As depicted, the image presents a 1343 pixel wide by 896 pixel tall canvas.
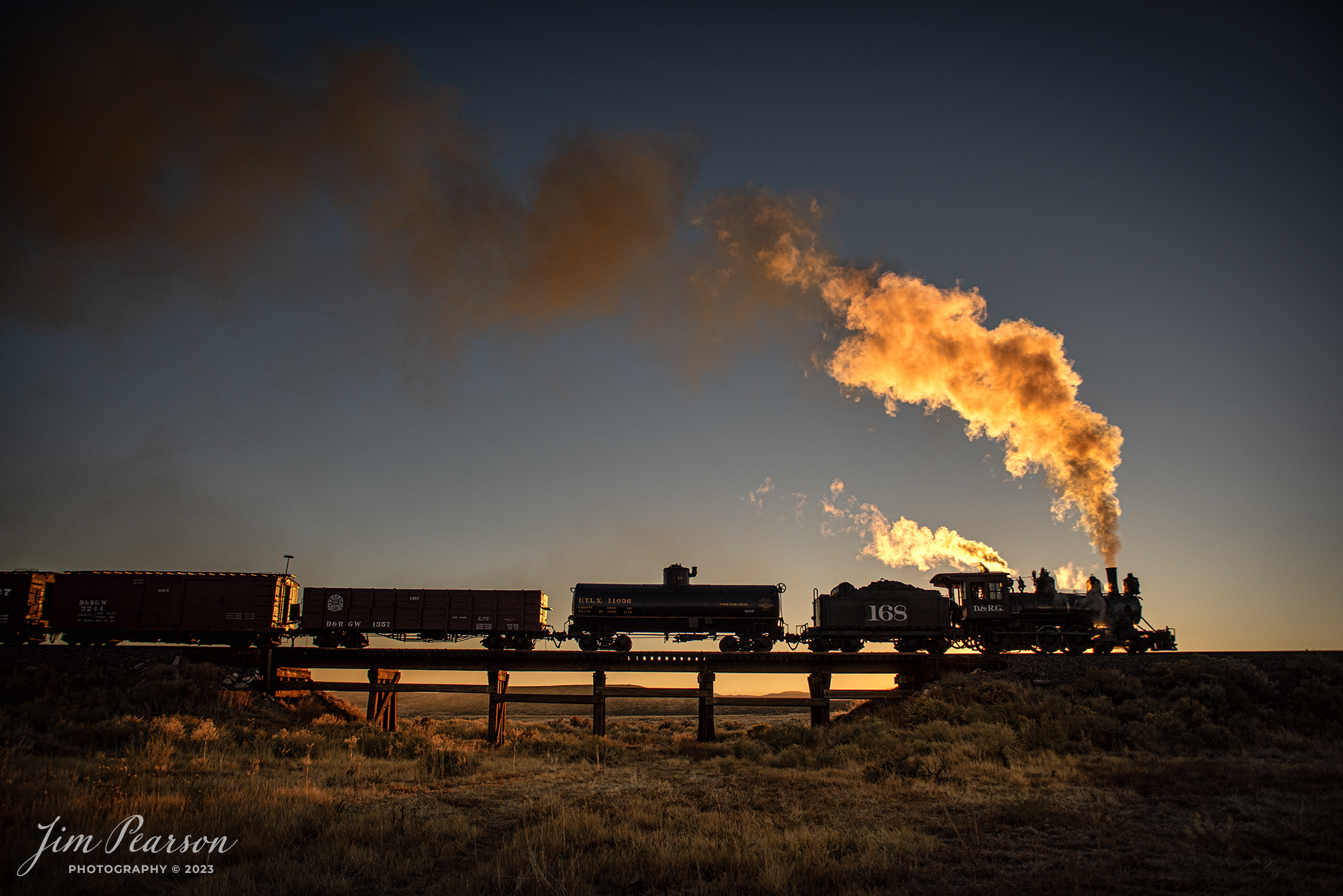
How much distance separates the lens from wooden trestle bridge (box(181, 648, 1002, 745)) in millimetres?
24281

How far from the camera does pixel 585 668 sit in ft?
83.8

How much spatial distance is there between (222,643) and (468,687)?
44.1 feet

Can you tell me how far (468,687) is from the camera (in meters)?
23.6

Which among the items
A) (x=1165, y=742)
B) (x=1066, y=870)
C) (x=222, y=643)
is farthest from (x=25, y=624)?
(x=1165, y=742)

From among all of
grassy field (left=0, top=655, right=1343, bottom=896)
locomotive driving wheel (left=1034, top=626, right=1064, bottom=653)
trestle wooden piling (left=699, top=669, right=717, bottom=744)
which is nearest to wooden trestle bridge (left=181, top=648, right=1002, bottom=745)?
trestle wooden piling (left=699, top=669, right=717, bottom=744)

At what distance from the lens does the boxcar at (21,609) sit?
93.9ft

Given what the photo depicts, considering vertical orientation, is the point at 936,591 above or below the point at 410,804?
above

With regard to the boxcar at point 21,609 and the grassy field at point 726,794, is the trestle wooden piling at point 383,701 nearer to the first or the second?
the grassy field at point 726,794

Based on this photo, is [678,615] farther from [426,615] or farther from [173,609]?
[173,609]

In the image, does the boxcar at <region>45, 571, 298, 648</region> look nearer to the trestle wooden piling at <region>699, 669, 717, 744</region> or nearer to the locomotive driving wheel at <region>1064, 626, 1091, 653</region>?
the trestle wooden piling at <region>699, 669, 717, 744</region>

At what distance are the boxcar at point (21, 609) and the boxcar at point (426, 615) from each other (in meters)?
11.5

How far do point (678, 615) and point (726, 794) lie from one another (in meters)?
14.1

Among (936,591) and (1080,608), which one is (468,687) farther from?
(1080,608)
